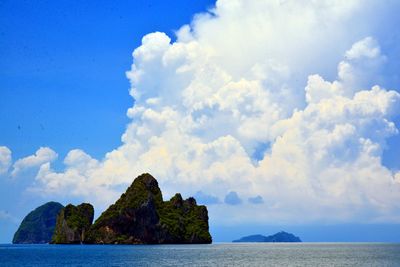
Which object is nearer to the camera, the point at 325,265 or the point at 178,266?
the point at 178,266

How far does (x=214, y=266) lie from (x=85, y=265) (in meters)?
31.2

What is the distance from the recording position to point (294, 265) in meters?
124

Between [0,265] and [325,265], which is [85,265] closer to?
[0,265]

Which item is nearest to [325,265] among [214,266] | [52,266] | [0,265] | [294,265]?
[294,265]

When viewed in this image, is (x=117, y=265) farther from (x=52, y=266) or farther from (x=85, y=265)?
(x=52, y=266)

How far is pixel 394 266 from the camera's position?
389ft

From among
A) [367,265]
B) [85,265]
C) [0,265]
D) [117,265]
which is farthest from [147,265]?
[367,265]

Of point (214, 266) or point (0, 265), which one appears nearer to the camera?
point (214, 266)

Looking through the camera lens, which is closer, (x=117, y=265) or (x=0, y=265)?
(x=117, y=265)

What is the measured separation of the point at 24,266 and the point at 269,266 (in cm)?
6099

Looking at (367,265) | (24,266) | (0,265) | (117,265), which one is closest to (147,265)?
(117,265)

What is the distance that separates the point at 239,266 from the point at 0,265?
60.9 meters

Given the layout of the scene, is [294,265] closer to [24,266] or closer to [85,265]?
[85,265]

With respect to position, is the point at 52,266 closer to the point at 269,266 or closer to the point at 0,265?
the point at 0,265
